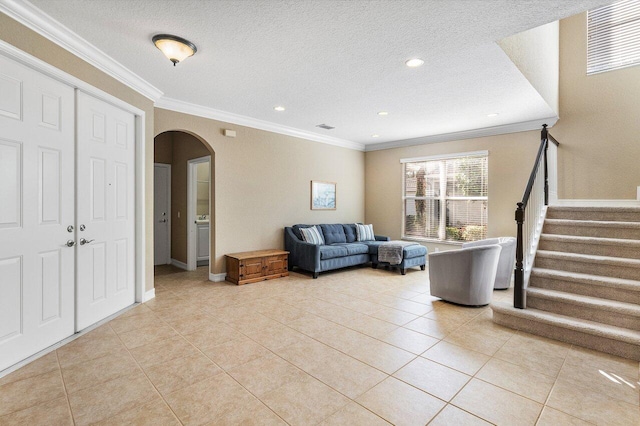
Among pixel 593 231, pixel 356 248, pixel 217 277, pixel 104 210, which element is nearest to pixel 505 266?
pixel 593 231

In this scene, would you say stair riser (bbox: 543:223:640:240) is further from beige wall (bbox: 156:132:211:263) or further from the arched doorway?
beige wall (bbox: 156:132:211:263)

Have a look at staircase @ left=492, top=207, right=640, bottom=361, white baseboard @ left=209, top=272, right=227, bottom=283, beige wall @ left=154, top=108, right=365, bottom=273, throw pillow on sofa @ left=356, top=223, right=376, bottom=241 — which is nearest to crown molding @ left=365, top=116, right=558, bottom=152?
beige wall @ left=154, top=108, right=365, bottom=273

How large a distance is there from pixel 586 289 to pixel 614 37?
4.39m

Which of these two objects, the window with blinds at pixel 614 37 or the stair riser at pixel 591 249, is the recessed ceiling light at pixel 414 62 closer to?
the stair riser at pixel 591 249

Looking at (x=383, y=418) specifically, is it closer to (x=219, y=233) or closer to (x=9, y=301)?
(x=9, y=301)

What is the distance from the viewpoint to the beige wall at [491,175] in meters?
5.64

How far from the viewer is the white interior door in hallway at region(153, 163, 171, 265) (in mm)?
6473

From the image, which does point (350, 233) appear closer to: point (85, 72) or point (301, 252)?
point (301, 252)

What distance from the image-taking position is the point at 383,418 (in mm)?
1897

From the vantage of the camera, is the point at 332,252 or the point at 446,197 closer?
the point at 332,252

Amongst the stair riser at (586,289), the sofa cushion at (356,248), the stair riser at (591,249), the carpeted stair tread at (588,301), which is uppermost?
the stair riser at (591,249)

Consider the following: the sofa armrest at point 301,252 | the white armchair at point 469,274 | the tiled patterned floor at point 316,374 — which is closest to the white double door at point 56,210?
the tiled patterned floor at point 316,374

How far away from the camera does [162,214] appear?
654cm

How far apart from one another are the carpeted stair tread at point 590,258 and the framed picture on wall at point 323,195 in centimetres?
409
